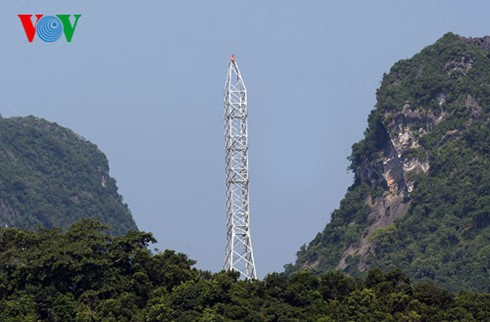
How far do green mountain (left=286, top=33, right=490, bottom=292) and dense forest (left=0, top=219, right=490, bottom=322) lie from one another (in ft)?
258

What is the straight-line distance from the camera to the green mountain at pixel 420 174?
175 meters

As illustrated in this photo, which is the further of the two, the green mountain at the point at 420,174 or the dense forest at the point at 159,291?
the green mountain at the point at 420,174

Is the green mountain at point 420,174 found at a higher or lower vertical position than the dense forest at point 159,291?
higher

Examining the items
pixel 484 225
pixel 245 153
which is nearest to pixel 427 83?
pixel 484 225

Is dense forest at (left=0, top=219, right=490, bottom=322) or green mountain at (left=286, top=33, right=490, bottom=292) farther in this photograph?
green mountain at (left=286, top=33, right=490, bottom=292)

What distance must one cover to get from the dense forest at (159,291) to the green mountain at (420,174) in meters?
78.7

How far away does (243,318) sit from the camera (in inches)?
3369

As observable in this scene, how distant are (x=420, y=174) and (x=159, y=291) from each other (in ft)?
313

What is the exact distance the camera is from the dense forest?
282 ft

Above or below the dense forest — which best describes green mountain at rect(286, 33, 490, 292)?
above

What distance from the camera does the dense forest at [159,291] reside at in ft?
282

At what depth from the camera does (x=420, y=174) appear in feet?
596

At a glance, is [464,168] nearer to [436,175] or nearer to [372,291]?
[436,175]

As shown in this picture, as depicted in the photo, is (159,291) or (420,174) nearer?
(159,291)
